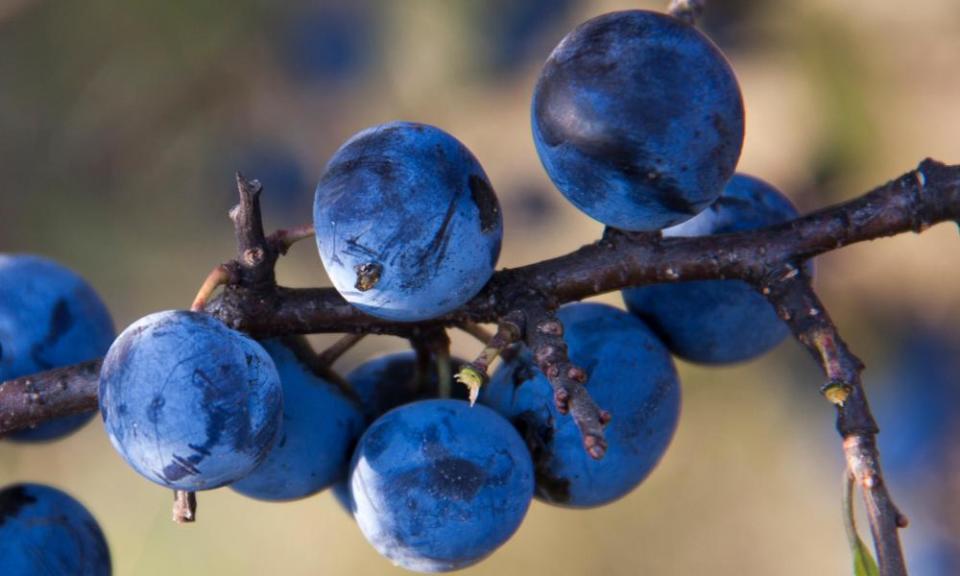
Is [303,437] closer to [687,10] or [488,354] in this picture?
[488,354]

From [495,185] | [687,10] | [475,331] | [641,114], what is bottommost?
[475,331]

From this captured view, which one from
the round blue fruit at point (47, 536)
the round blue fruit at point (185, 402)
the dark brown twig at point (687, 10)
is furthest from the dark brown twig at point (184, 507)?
the dark brown twig at point (687, 10)

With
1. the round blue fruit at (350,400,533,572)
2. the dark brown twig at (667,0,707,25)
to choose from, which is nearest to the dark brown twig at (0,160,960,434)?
the round blue fruit at (350,400,533,572)

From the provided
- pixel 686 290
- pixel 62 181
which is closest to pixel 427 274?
pixel 686 290

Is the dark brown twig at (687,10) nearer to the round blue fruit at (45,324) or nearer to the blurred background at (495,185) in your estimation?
the round blue fruit at (45,324)

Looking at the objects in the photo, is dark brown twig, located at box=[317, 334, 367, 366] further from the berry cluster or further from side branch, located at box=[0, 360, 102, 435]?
side branch, located at box=[0, 360, 102, 435]

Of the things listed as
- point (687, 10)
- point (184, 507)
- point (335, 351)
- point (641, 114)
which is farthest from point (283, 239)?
point (687, 10)
